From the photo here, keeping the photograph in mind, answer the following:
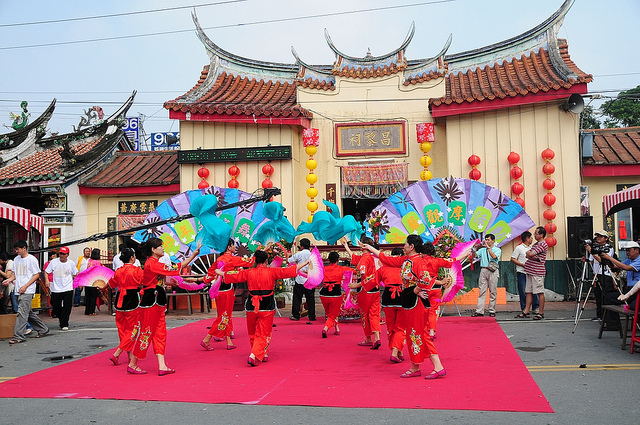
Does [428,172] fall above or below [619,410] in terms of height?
above

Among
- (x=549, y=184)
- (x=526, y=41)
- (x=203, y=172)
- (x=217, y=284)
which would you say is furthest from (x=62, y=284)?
(x=526, y=41)

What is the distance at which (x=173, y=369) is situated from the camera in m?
6.64

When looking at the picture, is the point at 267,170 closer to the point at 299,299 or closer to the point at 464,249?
the point at 299,299

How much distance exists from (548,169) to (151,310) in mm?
8836

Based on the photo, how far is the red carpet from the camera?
5.21 metres

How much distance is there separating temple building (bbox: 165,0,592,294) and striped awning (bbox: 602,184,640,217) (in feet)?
6.59

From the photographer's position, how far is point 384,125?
13.8m

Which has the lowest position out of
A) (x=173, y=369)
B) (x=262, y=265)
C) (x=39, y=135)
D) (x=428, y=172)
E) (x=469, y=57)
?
(x=173, y=369)

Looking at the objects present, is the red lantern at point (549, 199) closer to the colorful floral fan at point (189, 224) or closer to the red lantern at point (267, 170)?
the colorful floral fan at point (189, 224)

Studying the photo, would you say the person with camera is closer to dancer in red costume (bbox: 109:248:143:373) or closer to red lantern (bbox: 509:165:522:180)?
red lantern (bbox: 509:165:522:180)

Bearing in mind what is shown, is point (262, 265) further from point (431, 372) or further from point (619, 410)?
point (619, 410)

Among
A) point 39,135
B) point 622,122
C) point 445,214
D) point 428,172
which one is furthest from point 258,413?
point 622,122

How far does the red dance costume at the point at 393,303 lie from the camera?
683cm

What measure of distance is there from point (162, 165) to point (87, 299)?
14.7ft
